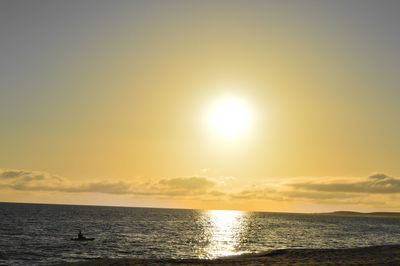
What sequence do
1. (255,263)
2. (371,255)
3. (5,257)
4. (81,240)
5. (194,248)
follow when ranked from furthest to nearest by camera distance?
(81,240) < (194,248) < (5,257) < (371,255) < (255,263)

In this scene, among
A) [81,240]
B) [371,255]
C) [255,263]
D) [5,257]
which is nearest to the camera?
[255,263]

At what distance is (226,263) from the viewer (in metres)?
38.3

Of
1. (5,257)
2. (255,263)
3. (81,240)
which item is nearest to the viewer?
(255,263)

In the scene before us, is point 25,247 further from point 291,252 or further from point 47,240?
point 291,252

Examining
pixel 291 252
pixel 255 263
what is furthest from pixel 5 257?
pixel 291 252

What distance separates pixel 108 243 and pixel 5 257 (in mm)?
20076

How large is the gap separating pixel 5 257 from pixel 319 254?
41.1 meters

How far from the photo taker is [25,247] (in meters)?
54.8

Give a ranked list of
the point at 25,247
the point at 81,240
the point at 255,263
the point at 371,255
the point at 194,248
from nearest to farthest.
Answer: the point at 255,263, the point at 371,255, the point at 25,247, the point at 194,248, the point at 81,240

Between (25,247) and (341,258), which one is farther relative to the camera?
(25,247)

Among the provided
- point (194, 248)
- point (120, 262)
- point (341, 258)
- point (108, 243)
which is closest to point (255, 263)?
point (341, 258)

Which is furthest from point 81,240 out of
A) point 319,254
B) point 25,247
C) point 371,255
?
point 371,255

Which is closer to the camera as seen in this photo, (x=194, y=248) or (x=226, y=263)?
(x=226, y=263)

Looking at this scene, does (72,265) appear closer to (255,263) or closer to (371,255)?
(255,263)
